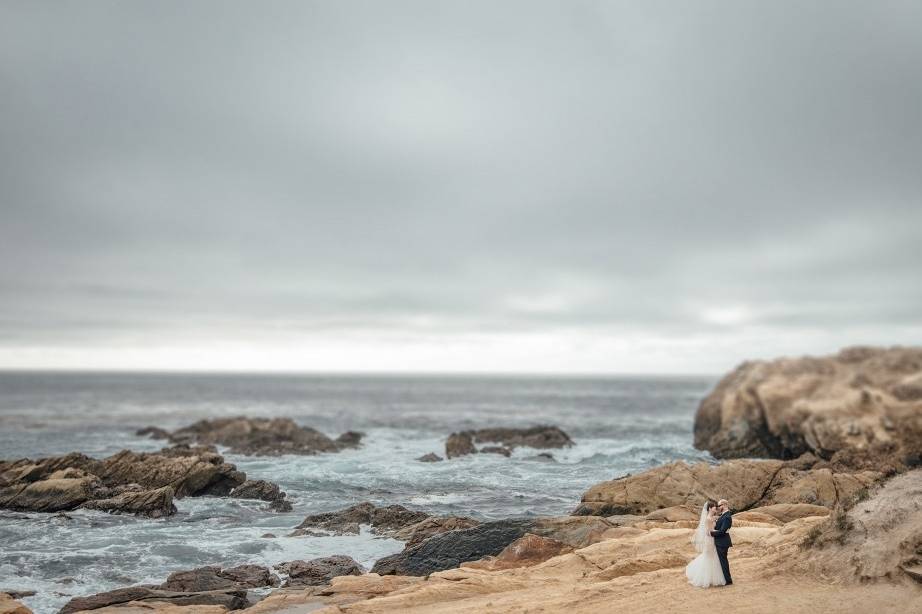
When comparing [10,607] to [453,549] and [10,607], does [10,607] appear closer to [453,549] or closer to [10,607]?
[10,607]

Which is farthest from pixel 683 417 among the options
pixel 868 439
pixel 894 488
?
pixel 894 488

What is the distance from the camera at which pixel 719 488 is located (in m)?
23.0

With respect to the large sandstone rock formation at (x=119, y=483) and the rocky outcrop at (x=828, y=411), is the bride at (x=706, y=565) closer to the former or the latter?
the rocky outcrop at (x=828, y=411)

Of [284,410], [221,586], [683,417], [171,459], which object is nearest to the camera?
[221,586]

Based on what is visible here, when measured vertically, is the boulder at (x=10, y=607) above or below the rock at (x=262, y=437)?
above

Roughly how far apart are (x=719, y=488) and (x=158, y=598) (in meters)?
18.6

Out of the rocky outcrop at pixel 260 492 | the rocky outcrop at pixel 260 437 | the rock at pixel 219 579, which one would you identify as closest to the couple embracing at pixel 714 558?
the rock at pixel 219 579

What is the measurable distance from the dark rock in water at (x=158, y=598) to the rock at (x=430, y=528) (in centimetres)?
663

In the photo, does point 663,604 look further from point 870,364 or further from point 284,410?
point 284,410

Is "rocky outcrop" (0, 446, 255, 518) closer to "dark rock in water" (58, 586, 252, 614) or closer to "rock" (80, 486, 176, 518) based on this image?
"rock" (80, 486, 176, 518)

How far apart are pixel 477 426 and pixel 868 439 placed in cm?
4212

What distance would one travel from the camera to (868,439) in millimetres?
33094

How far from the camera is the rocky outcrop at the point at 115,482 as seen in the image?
84.7ft

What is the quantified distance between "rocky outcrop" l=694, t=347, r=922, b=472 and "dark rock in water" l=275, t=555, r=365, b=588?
23.0 metres
